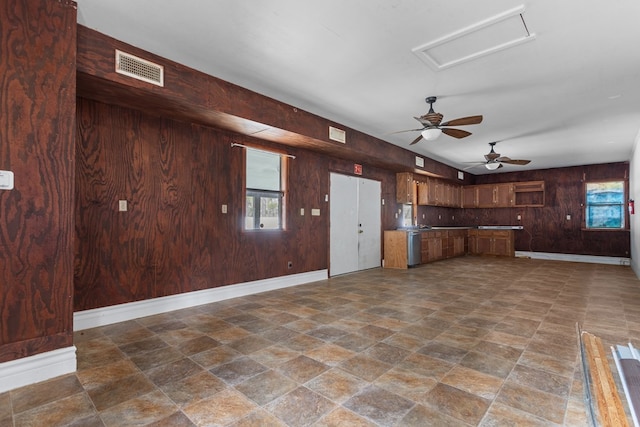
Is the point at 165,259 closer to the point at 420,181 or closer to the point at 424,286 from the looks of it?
the point at 424,286

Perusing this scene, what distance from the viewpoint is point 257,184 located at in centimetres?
512

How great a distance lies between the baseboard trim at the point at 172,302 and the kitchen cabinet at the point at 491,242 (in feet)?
23.6

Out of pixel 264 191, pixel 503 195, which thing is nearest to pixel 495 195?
Result: pixel 503 195

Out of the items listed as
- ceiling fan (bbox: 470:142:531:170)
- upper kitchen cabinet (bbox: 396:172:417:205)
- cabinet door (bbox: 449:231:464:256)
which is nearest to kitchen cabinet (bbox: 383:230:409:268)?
upper kitchen cabinet (bbox: 396:172:417:205)

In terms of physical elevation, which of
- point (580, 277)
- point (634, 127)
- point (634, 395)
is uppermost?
point (634, 127)

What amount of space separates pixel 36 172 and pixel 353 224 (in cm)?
540

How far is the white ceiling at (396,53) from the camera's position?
8.44ft

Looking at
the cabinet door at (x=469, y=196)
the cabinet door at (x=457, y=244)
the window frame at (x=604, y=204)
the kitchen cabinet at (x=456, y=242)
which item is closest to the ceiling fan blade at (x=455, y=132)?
the kitchen cabinet at (x=456, y=242)

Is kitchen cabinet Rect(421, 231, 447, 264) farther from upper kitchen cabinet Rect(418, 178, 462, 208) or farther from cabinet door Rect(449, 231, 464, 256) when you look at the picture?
upper kitchen cabinet Rect(418, 178, 462, 208)

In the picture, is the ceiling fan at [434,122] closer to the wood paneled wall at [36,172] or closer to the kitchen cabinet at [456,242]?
the wood paneled wall at [36,172]

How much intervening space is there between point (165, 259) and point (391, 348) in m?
2.91

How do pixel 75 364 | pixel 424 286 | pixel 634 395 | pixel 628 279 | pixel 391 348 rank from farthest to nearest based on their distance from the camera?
pixel 628 279
pixel 424 286
pixel 391 348
pixel 75 364
pixel 634 395

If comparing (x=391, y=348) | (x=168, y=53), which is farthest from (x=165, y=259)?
(x=391, y=348)

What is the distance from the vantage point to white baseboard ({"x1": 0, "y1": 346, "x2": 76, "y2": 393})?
86.4 inches
